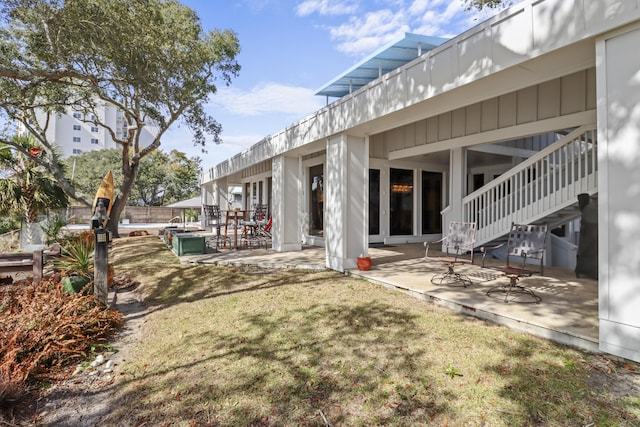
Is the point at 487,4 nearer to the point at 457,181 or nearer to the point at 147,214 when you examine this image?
the point at 457,181

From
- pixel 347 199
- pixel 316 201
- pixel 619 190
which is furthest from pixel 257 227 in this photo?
pixel 619 190

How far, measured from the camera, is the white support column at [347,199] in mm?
5980

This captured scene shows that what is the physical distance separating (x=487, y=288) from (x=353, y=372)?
9.79 feet

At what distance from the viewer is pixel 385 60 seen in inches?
486

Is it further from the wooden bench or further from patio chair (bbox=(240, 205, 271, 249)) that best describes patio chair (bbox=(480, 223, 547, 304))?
patio chair (bbox=(240, 205, 271, 249))

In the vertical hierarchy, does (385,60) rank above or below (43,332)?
above

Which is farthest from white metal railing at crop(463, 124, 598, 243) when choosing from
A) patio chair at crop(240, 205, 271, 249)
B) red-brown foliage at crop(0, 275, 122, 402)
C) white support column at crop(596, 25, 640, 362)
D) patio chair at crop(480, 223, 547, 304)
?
red-brown foliage at crop(0, 275, 122, 402)

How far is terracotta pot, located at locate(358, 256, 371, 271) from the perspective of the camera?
594 cm

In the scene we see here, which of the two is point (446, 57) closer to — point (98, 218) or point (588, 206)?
point (588, 206)

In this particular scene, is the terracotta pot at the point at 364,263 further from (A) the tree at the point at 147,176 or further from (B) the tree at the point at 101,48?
(A) the tree at the point at 147,176

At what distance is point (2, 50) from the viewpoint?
23.3 ft

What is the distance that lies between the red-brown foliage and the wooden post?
12 centimetres

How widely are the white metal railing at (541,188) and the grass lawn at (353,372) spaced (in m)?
3.58

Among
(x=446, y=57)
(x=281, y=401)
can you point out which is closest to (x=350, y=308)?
(x=281, y=401)
